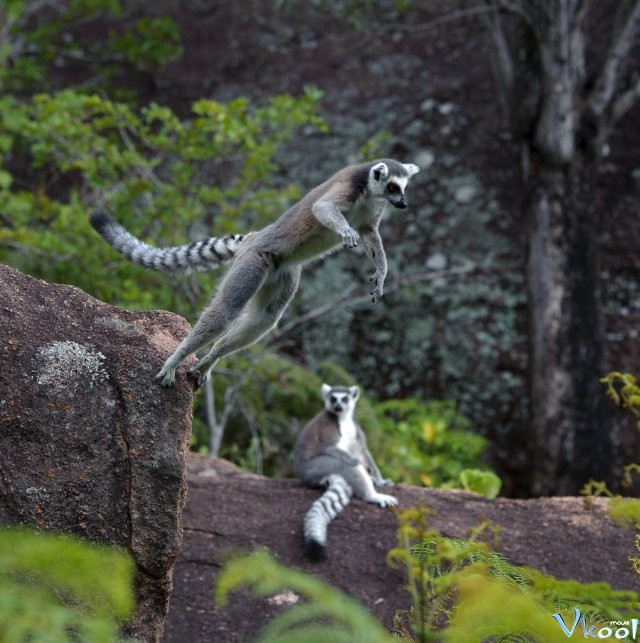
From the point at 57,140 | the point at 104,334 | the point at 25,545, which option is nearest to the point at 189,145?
the point at 57,140

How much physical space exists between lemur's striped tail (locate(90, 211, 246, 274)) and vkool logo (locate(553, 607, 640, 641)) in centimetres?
306

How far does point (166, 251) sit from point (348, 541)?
229cm

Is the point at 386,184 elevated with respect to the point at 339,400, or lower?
elevated

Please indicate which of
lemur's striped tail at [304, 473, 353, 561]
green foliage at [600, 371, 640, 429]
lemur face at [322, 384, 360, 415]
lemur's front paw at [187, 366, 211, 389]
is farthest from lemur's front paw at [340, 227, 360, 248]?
lemur face at [322, 384, 360, 415]

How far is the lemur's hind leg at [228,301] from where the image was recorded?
464 cm

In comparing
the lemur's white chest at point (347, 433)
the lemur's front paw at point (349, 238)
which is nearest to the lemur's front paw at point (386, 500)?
the lemur's white chest at point (347, 433)

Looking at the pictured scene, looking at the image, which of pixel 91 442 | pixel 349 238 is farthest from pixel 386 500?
pixel 91 442

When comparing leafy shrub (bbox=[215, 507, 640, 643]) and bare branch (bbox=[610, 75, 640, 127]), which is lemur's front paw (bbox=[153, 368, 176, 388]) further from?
bare branch (bbox=[610, 75, 640, 127])

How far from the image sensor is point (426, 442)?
1043cm

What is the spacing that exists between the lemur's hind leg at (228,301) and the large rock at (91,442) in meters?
0.30

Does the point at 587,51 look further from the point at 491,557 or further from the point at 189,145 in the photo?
the point at 491,557

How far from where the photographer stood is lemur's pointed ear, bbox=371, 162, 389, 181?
18.0 feet

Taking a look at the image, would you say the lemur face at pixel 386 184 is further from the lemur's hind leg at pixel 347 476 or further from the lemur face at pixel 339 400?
the lemur face at pixel 339 400

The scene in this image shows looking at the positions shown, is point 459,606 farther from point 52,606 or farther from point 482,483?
point 482,483
